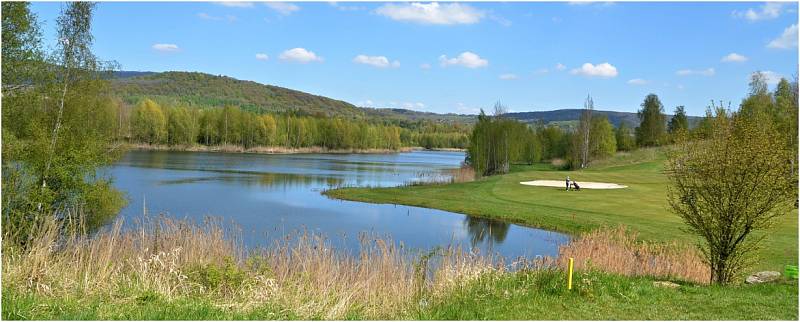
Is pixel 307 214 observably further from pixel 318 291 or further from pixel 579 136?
pixel 579 136

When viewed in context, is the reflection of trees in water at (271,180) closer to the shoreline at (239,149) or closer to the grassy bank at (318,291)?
the grassy bank at (318,291)

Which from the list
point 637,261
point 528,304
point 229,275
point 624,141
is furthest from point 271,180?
point 624,141

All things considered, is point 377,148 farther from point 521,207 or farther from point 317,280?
point 317,280

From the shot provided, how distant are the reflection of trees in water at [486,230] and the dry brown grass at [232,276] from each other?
9982 mm

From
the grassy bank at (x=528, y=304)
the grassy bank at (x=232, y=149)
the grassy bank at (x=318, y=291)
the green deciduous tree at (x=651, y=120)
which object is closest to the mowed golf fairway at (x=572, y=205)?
the grassy bank at (x=528, y=304)

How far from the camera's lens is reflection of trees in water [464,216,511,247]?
21641mm

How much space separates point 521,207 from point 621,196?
6526 millimetres

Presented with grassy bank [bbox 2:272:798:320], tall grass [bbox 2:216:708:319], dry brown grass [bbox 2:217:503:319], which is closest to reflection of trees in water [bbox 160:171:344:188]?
tall grass [bbox 2:216:708:319]

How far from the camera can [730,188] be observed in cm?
1088

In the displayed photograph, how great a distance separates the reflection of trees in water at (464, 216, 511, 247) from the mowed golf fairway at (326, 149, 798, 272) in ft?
2.55

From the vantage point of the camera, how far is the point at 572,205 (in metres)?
28.4

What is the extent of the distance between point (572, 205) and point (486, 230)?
6.44 metres

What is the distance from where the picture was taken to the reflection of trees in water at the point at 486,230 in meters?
21.6

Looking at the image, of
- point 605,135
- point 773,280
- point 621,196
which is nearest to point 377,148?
point 605,135
